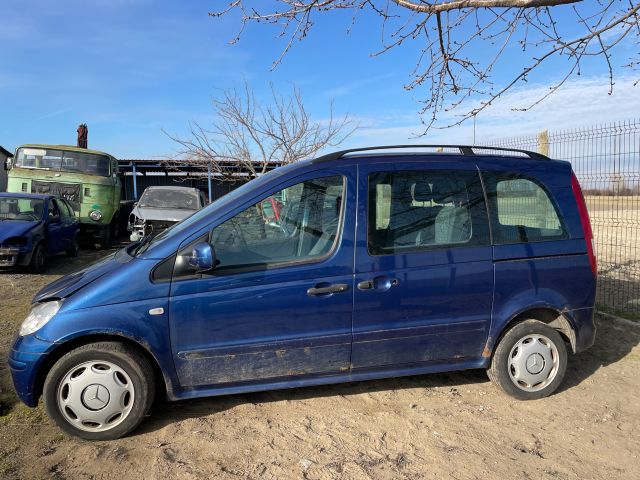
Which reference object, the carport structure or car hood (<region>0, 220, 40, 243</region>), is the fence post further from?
the carport structure

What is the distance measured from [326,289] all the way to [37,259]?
770cm

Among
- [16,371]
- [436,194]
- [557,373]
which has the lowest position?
[557,373]

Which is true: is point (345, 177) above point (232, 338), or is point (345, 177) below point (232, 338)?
above

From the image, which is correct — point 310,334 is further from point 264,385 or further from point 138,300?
point 138,300

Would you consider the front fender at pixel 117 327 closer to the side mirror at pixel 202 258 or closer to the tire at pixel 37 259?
the side mirror at pixel 202 258

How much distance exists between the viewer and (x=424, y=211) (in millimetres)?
3590

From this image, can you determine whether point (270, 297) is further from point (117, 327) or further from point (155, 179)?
point (155, 179)

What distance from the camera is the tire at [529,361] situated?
12.3 ft

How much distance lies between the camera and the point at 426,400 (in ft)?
12.4

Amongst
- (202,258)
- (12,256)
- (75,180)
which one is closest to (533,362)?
(202,258)

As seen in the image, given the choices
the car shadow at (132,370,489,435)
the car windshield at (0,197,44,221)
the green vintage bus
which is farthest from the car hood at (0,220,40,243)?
the car shadow at (132,370,489,435)

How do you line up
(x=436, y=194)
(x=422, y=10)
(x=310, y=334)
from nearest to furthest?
(x=310, y=334) → (x=436, y=194) → (x=422, y=10)

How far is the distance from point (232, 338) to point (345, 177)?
1351mm

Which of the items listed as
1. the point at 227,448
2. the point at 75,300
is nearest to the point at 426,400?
the point at 227,448
